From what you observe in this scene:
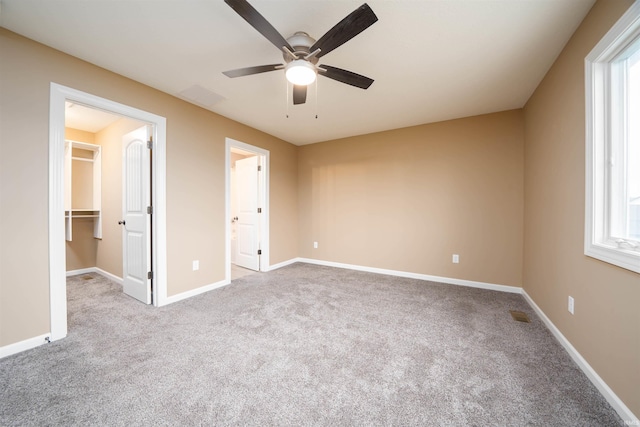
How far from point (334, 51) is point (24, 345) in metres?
3.47

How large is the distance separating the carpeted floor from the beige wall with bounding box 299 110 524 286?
0.88 meters

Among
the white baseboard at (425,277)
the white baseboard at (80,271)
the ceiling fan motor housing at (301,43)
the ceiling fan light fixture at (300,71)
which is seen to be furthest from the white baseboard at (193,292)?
the ceiling fan motor housing at (301,43)

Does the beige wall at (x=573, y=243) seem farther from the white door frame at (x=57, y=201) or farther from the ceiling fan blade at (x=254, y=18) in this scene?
the white door frame at (x=57, y=201)

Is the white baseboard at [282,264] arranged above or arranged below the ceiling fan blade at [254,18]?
below

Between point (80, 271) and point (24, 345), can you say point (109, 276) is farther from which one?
point (24, 345)

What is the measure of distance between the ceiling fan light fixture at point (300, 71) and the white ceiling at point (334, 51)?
283mm

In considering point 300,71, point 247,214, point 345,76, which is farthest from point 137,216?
point 345,76

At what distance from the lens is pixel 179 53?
203cm

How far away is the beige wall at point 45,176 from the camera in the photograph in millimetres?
1773

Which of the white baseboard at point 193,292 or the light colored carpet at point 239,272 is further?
the light colored carpet at point 239,272

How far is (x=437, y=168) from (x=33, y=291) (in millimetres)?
4692

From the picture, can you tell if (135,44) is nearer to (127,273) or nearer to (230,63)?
(230,63)

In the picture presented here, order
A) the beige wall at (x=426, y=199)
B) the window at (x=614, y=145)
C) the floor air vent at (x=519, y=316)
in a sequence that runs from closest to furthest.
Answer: the window at (x=614, y=145)
the floor air vent at (x=519, y=316)
the beige wall at (x=426, y=199)

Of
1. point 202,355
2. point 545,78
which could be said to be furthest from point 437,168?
point 202,355
